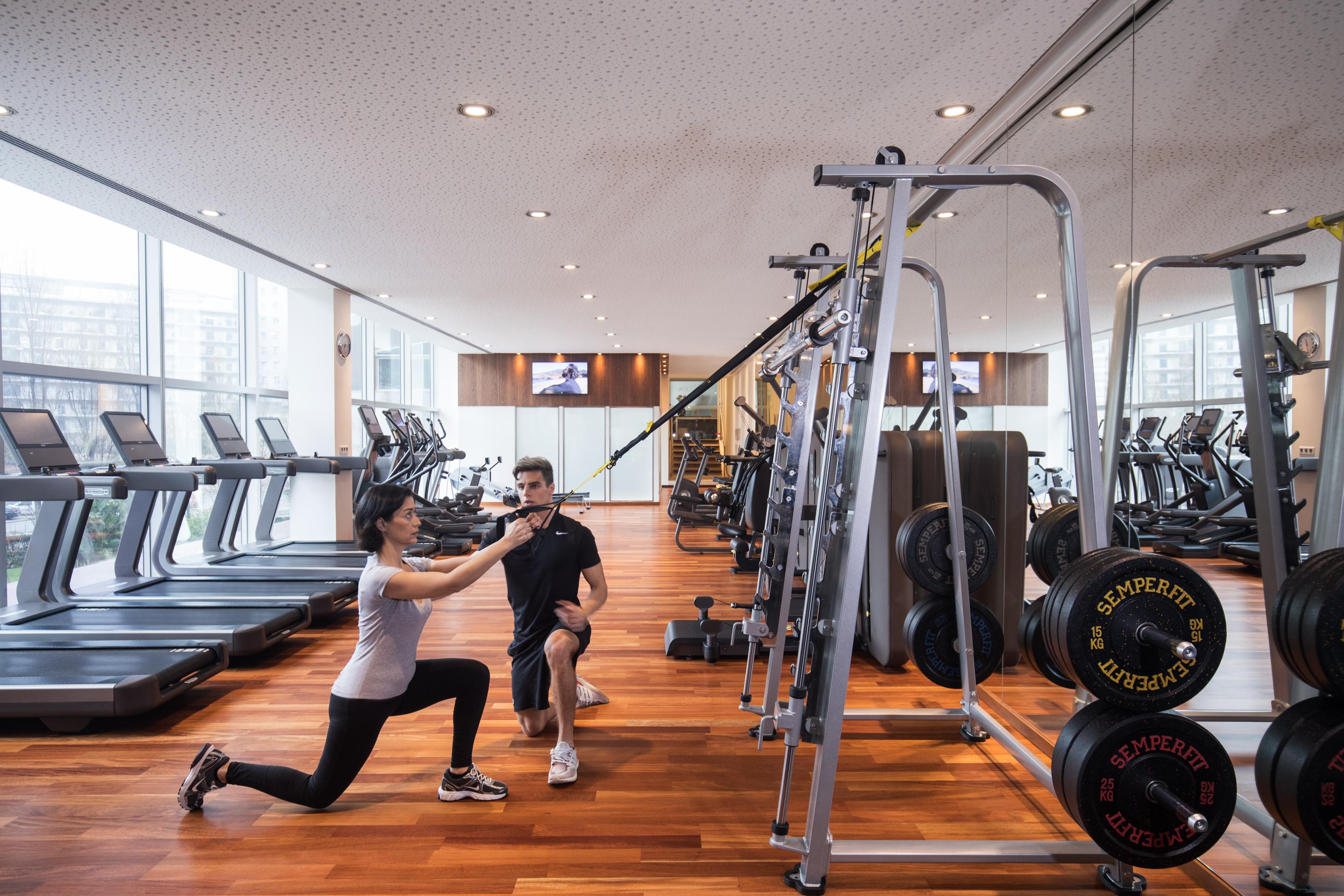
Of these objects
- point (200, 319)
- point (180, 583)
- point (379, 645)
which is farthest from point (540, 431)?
point (379, 645)

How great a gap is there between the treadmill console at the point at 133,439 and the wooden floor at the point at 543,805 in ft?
5.78

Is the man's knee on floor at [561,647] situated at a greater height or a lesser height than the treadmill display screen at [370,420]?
lesser

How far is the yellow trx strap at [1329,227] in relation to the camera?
5.26ft

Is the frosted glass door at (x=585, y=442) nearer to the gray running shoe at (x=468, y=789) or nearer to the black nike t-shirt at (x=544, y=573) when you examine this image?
the black nike t-shirt at (x=544, y=573)

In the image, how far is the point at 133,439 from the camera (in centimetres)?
454

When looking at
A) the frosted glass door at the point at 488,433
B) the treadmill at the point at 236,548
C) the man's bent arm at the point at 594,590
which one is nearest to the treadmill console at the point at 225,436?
the treadmill at the point at 236,548

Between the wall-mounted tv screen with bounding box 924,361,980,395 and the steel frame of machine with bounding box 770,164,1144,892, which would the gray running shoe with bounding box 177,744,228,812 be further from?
the wall-mounted tv screen with bounding box 924,361,980,395

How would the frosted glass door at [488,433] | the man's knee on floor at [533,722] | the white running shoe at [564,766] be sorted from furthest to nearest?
the frosted glass door at [488,433] < the man's knee on floor at [533,722] < the white running shoe at [564,766]

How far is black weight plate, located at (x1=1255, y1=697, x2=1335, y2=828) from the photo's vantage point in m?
1.38

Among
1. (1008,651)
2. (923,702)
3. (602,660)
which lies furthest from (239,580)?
(1008,651)

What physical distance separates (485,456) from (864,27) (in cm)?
1073

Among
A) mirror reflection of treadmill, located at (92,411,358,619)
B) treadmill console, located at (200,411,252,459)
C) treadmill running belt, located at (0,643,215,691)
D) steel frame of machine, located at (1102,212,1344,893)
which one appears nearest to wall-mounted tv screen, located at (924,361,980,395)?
steel frame of machine, located at (1102,212,1344,893)

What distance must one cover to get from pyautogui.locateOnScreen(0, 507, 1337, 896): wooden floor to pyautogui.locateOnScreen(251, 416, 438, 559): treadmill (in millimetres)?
2727

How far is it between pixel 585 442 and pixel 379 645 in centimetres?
1001
